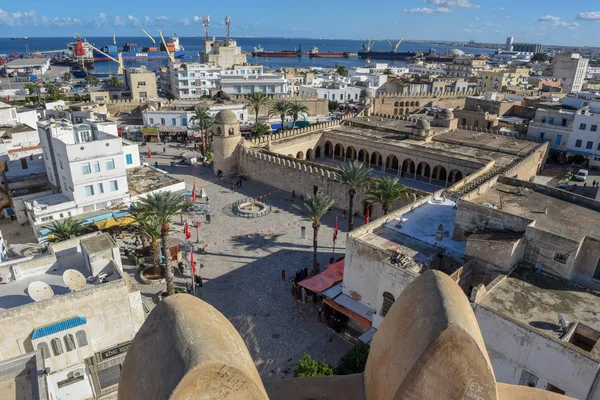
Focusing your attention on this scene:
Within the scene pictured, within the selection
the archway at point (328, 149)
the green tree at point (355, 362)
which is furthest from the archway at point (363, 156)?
the green tree at point (355, 362)

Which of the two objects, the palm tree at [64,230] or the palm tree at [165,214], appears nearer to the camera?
the palm tree at [165,214]

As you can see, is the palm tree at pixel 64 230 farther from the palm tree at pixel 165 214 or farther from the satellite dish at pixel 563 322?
the satellite dish at pixel 563 322

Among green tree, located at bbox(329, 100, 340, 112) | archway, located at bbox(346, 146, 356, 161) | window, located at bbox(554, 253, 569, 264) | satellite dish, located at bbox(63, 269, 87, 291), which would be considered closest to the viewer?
satellite dish, located at bbox(63, 269, 87, 291)

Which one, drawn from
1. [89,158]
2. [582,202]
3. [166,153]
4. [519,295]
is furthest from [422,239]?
[166,153]

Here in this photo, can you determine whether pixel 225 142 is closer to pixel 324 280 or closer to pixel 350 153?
pixel 350 153

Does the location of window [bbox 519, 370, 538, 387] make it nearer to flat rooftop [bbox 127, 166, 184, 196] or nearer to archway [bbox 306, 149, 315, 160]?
flat rooftop [bbox 127, 166, 184, 196]

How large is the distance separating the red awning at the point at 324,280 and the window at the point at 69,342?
1023cm

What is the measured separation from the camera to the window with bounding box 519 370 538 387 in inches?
543

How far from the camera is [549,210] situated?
813 inches

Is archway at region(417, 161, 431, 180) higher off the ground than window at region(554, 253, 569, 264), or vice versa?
window at region(554, 253, 569, 264)

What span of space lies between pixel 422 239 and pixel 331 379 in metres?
13.0

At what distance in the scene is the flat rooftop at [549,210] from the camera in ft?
61.0

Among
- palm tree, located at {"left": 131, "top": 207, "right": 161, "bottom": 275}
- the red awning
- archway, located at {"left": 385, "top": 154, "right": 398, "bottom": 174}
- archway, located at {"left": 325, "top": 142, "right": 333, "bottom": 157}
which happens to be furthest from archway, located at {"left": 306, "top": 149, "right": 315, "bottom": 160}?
palm tree, located at {"left": 131, "top": 207, "right": 161, "bottom": 275}

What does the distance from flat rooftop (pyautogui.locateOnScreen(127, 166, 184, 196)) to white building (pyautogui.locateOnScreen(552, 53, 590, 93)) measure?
86.6 m
